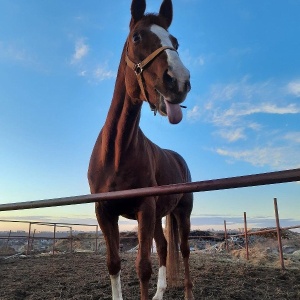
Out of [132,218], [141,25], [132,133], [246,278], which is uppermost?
[141,25]

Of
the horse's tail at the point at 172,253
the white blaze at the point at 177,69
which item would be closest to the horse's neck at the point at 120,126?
the white blaze at the point at 177,69

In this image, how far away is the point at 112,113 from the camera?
325 centimetres

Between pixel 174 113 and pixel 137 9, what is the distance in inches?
50.2

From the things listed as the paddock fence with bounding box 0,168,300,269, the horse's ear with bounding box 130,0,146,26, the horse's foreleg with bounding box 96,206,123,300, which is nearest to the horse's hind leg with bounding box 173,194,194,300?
the horse's foreleg with bounding box 96,206,123,300

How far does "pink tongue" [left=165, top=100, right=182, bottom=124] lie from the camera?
230 centimetres

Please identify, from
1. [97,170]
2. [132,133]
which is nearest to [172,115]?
[132,133]

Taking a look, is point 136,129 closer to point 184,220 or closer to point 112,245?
point 112,245

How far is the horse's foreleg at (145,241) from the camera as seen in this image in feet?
9.43

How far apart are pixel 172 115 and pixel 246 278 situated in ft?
16.0

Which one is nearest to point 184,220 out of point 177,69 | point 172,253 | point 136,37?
point 172,253

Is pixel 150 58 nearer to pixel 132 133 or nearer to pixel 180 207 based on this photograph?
pixel 132 133

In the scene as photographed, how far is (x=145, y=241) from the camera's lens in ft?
9.41

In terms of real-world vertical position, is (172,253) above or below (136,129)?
below

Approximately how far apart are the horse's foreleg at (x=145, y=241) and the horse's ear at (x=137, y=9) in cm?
167
